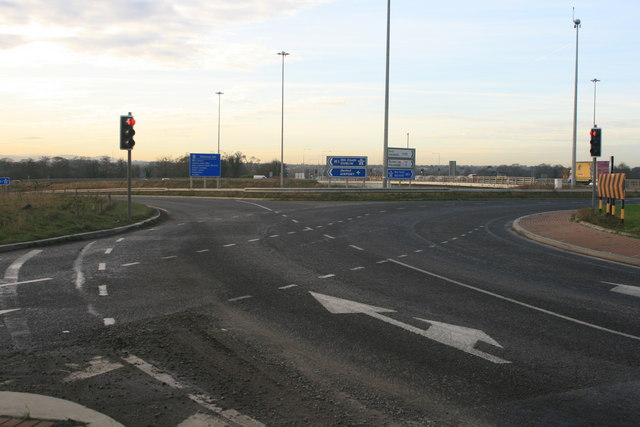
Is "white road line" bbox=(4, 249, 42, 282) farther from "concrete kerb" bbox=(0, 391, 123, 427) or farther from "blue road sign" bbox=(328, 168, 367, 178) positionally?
"blue road sign" bbox=(328, 168, 367, 178)

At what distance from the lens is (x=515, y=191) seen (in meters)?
45.5

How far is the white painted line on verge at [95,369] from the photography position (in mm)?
5336

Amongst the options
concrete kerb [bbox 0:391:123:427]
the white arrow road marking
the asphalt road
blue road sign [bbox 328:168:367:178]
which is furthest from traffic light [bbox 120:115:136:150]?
blue road sign [bbox 328:168:367:178]

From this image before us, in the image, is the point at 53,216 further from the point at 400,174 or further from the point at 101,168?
the point at 101,168

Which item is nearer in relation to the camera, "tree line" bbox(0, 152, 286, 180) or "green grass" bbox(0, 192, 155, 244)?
"green grass" bbox(0, 192, 155, 244)

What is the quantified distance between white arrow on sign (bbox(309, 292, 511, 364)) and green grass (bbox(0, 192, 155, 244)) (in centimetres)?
1091

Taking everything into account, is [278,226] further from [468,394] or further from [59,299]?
[468,394]

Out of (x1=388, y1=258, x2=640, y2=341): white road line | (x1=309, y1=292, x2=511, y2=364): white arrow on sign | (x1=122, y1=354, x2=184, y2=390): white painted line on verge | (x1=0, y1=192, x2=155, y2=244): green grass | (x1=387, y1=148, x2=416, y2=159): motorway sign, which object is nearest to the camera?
(x1=122, y1=354, x2=184, y2=390): white painted line on verge

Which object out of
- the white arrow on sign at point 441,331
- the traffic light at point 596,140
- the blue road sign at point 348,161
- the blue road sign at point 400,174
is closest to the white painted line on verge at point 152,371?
the white arrow on sign at point 441,331

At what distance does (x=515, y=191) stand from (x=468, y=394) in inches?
1701

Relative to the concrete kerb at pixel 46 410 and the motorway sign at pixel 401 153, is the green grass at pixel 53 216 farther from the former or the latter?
the motorway sign at pixel 401 153

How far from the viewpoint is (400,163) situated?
44.3 m

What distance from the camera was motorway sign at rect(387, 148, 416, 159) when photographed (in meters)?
43.6

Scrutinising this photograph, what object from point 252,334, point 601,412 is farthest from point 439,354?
point 252,334
